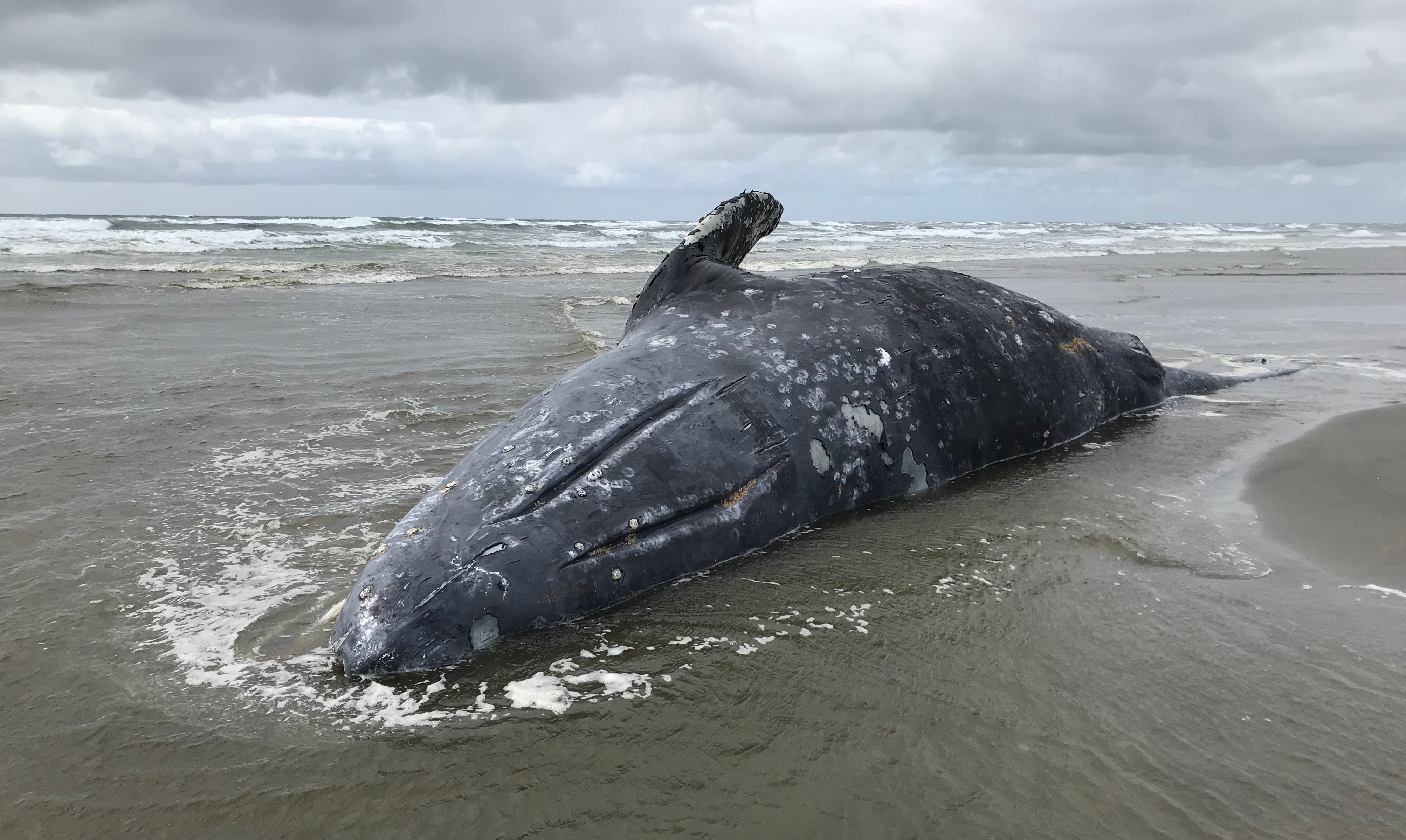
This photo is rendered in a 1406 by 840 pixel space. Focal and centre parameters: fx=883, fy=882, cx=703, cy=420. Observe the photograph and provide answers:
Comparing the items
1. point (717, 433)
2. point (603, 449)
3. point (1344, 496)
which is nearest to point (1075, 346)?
point (1344, 496)

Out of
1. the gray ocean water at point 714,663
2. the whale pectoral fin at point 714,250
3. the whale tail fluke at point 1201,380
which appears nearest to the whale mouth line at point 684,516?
the gray ocean water at point 714,663

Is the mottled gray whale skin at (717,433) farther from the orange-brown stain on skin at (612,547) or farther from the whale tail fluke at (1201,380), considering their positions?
A: the whale tail fluke at (1201,380)

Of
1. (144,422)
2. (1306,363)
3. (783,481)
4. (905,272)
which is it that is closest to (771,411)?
(783,481)

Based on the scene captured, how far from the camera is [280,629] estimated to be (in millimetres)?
3031

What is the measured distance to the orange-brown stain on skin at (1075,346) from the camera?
17.8 feet

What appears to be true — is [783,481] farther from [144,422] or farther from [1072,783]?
[144,422]

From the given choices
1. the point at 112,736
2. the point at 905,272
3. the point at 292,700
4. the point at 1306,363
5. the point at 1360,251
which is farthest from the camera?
the point at 1360,251

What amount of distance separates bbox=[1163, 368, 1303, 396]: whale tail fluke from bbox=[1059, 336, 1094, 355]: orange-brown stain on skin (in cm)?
132

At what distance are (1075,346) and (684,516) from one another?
3321 mm

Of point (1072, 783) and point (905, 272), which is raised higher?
point (905, 272)

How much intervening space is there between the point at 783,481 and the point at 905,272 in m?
1.93

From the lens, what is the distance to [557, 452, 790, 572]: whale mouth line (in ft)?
10.4

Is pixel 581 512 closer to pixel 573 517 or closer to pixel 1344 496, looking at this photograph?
pixel 573 517

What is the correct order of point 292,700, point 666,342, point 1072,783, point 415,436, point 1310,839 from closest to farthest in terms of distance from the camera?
point 1310,839 < point 1072,783 < point 292,700 < point 666,342 < point 415,436
